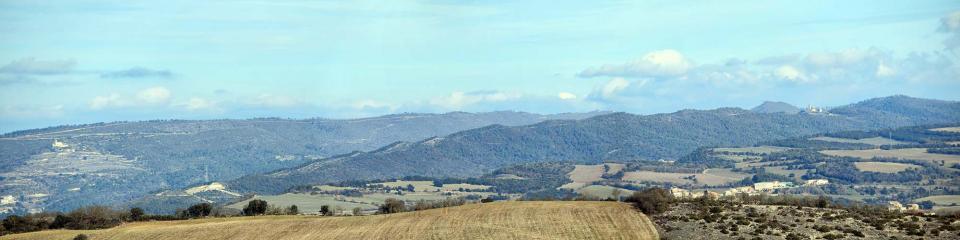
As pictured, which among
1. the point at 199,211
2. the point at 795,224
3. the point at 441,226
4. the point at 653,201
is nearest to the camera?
the point at 795,224

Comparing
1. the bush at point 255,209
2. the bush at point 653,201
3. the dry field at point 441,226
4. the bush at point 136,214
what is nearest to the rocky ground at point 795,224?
the bush at point 653,201

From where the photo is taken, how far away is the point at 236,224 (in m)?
112

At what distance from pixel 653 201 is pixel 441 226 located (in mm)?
19735

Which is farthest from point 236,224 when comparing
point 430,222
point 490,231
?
point 490,231

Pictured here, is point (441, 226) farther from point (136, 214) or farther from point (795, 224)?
point (136, 214)

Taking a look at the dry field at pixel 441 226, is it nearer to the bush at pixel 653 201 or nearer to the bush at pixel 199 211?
the bush at pixel 653 201

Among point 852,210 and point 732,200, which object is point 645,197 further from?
point 852,210

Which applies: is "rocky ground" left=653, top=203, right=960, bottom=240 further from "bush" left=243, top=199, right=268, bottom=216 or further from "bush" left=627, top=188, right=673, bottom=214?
"bush" left=243, top=199, right=268, bottom=216

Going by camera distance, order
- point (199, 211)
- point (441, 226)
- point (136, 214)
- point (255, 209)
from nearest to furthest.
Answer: point (441, 226), point (136, 214), point (199, 211), point (255, 209)

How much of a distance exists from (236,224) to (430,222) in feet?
66.1

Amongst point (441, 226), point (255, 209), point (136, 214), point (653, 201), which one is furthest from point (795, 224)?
point (136, 214)

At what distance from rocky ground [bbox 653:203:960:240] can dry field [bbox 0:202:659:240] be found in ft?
10.4

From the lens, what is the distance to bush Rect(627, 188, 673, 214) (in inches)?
4094

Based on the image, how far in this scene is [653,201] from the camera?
344 ft
